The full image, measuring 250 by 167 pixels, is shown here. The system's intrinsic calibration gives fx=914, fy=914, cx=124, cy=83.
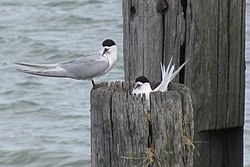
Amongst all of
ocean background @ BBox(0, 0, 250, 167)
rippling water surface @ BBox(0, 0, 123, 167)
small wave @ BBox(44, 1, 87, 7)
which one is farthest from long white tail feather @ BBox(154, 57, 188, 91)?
small wave @ BBox(44, 1, 87, 7)

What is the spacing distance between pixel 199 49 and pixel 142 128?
820mm

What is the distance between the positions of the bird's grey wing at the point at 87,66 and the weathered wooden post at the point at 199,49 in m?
0.84

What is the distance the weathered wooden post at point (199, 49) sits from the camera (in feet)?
14.7

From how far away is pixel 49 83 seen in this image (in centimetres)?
1118

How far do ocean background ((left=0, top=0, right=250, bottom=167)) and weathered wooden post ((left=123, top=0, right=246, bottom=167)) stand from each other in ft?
12.2

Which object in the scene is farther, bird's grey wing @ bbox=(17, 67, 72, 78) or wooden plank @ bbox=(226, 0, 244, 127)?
bird's grey wing @ bbox=(17, 67, 72, 78)

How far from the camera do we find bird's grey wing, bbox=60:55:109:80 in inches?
215

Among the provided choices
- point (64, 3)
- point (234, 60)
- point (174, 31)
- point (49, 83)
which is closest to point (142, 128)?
point (174, 31)

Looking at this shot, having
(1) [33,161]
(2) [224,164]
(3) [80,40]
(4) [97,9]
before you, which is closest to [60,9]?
(4) [97,9]

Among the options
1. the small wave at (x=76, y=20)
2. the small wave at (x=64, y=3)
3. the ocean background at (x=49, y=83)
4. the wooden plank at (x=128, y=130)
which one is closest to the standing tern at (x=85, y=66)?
the wooden plank at (x=128, y=130)

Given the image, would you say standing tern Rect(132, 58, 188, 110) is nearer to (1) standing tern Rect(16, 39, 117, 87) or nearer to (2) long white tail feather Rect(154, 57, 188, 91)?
(2) long white tail feather Rect(154, 57, 188, 91)

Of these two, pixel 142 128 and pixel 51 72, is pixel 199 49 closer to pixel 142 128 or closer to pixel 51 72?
pixel 142 128

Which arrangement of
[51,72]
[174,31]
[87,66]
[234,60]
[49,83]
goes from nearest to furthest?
[174,31]
[234,60]
[51,72]
[87,66]
[49,83]

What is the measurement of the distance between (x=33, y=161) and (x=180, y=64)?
451 cm
